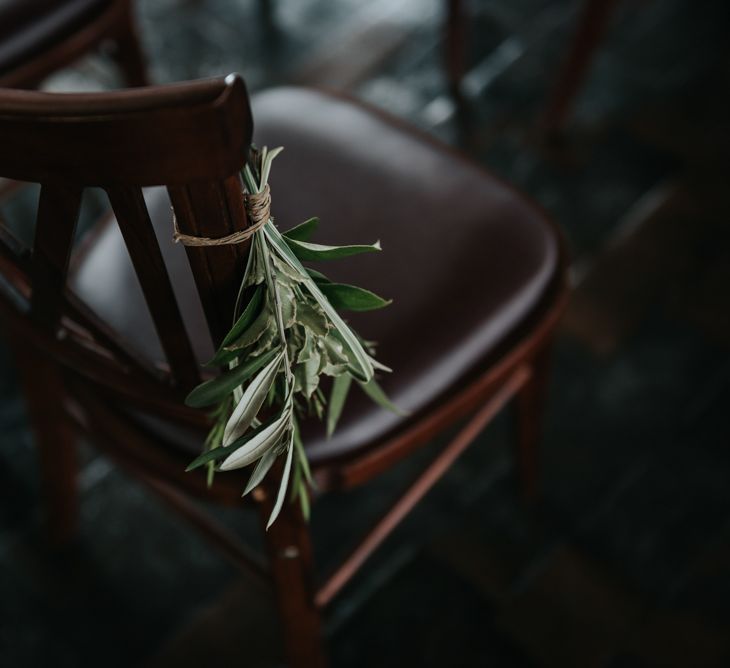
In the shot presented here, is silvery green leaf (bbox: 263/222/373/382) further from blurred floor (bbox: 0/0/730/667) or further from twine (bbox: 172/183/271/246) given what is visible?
blurred floor (bbox: 0/0/730/667)

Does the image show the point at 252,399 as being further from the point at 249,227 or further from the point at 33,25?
the point at 33,25

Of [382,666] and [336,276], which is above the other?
[336,276]

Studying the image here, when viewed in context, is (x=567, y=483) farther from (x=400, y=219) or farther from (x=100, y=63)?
(x=100, y=63)

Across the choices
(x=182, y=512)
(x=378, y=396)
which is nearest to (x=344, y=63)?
(x=182, y=512)

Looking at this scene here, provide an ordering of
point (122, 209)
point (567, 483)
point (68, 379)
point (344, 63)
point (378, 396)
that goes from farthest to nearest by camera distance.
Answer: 1. point (344, 63)
2. point (567, 483)
3. point (68, 379)
4. point (378, 396)
5. point (122, 209)

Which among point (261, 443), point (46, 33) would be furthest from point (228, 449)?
point (46, 33)

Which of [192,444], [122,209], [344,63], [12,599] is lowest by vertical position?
[12,599]

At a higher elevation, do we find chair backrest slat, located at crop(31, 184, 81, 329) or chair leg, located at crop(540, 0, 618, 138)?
chair backrest slat, located at crop(31, 184, 81, 329)

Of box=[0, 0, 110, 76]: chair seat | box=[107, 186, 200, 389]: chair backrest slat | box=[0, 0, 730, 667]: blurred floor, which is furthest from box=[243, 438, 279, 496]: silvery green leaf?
box=[0, 0, 110, 76]: chair seat
